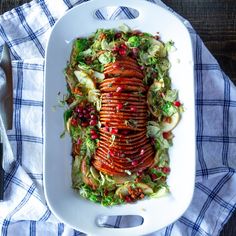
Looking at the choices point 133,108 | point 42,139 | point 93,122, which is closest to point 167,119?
point 133,108

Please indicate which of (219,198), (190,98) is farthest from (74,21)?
(219,198)

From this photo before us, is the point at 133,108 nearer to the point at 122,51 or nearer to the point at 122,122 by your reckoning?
the point at 122,122

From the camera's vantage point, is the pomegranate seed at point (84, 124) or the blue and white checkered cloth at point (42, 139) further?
the blue and white checkered cloth at point (42, 139)

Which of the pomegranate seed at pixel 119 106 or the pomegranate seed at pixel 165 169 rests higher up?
the pomegranate seed at pixel 119 106

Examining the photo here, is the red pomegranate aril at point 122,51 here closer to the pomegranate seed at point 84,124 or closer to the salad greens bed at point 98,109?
the salad greens bed at point 98,109

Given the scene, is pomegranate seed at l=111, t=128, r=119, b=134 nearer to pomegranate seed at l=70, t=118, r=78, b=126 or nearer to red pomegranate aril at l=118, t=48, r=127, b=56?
pomegranate seed at l=70, t=118, r=78, b=126

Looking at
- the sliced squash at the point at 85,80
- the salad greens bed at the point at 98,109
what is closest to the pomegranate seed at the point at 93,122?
the salad greens bed at the point at 98,109

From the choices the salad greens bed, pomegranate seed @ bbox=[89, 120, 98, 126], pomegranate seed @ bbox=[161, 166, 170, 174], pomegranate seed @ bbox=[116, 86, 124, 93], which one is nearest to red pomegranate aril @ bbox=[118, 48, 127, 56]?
the salad greens bed
